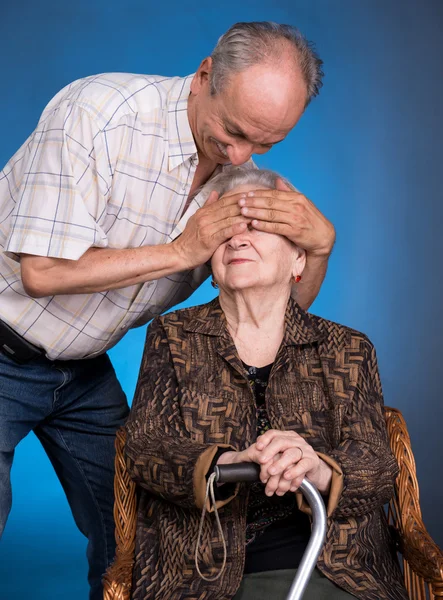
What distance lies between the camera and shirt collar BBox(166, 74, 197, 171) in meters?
2.39

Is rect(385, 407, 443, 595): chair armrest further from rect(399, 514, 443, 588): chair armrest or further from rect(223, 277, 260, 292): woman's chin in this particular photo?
rect(223, 277, 260, 292): woman's chin

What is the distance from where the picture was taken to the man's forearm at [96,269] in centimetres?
222

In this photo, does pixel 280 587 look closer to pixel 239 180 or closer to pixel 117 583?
pixel 117 583

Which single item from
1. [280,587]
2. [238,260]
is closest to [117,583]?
[280,587]

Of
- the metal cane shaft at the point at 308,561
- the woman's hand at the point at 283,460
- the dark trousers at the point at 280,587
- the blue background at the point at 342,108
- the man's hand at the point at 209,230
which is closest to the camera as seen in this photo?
the metal cane shaft at the point at 308,561

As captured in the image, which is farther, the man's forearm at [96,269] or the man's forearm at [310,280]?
the man's forearm at [310,280]

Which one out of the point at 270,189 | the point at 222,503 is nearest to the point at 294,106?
the point at 270,189

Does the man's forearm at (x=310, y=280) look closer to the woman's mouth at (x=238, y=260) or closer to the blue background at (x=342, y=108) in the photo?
the woman's mouth at (x=238, y=260)

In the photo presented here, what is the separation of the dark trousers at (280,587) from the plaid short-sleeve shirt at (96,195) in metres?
0.81

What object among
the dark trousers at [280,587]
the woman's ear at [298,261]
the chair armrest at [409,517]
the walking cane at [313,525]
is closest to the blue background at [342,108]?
the woman's ear at [298,261]

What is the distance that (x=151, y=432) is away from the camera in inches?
87.8

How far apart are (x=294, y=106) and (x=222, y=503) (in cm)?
101

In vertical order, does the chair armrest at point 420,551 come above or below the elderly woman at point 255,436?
below

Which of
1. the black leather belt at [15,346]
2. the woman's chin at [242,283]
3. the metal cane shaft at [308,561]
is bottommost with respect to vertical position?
the metal cane shaft at [308,561]
